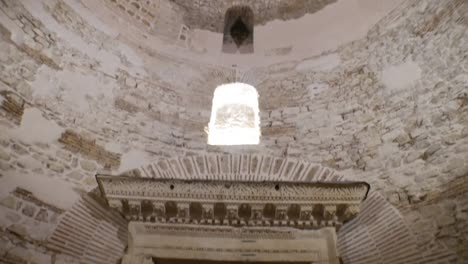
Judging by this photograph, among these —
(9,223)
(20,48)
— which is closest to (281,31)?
(20,48)

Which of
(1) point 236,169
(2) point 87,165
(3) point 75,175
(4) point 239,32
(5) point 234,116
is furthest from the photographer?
(4) point 239,32

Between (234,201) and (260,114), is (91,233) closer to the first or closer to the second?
(234,201)

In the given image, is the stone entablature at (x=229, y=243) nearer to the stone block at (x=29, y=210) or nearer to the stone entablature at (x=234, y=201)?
the stone entablature at (x=234, y=201)

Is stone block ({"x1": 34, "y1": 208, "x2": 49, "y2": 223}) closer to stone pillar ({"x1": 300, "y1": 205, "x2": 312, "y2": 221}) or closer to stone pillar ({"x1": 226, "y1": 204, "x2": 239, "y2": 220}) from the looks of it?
stone pillar ({"x1": 226, "y1": 204, "x2": 239, "y2": 220})

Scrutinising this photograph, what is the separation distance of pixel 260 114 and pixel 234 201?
168 centimetres

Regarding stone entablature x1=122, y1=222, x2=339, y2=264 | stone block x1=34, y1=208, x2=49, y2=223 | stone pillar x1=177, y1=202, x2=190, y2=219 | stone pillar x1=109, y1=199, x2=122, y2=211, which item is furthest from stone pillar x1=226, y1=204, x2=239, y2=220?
stone block x1=34, y1=208, x2=49, y2=223

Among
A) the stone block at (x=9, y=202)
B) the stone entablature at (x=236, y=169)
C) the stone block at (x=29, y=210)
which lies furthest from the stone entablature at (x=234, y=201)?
the stone block at (x=9, y=202)

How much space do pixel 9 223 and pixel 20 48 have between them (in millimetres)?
1907

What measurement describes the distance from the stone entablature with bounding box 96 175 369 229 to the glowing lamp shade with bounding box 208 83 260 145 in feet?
3.79

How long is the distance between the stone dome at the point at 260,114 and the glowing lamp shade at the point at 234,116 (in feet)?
0.41

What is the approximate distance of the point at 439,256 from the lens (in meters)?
3.43

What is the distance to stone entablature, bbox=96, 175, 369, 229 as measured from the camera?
392 cm

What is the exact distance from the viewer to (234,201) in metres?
3.94

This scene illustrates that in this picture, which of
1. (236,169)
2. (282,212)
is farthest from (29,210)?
(282,212)
